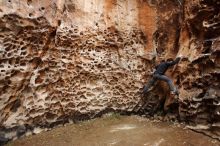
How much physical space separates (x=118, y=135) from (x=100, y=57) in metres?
2.07

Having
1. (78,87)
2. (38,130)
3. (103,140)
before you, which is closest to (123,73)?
(78,87)

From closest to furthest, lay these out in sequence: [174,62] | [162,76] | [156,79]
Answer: [174,62] < [162,76] < [156,79]

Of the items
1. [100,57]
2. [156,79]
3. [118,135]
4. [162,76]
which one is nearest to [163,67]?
[162,76]

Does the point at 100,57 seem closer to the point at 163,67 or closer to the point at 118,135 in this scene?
the point at 163,67

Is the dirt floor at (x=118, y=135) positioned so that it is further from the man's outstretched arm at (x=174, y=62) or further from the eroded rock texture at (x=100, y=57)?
the man's outstretched arm at (x=174, y=62)

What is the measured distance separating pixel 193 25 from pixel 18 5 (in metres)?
4.01

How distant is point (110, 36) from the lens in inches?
294

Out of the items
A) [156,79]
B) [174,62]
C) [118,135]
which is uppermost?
[174,62]

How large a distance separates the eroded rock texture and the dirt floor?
0.87 ft

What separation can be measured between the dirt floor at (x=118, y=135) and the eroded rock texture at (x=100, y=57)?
10.4 inches

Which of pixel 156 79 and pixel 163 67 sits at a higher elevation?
pixel 163 67

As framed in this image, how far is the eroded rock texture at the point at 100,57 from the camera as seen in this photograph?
5934mm

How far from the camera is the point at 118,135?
20.8 ft

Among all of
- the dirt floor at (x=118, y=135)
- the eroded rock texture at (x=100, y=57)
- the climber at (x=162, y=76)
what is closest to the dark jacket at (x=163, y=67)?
the climber at (x=162, y=76)
